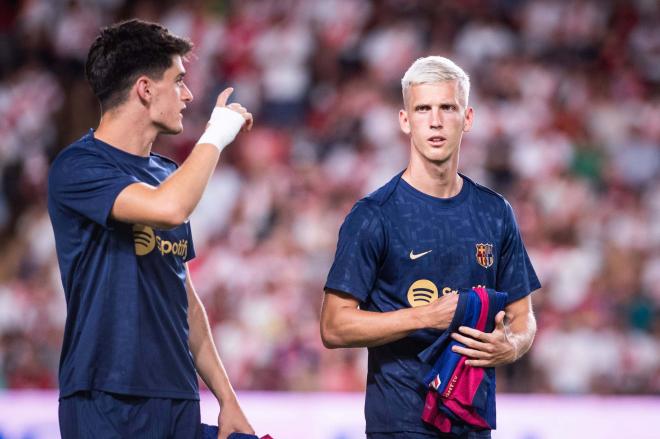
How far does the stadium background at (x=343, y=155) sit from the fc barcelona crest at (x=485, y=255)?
490 cm

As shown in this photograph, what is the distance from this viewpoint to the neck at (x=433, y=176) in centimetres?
436

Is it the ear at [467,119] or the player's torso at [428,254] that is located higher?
the ear at [467,119]

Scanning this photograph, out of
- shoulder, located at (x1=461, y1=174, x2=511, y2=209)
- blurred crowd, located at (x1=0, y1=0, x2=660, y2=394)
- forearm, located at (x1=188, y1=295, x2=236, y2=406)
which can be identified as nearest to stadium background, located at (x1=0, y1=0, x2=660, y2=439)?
blurred crowd, located at (x1=0, y1=0, x2=660, y2=394)

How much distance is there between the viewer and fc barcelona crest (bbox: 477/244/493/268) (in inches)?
170

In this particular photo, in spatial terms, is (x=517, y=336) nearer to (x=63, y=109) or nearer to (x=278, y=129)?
(x=278, y=129)

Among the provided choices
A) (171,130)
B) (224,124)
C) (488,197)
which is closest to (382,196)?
(488,197)

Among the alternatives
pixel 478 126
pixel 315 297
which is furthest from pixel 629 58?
pixel 315 297

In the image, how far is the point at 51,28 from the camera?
13445 millimetres

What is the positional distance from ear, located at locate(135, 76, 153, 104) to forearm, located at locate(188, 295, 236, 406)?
2.71 ft

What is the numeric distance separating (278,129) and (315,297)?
2542mm

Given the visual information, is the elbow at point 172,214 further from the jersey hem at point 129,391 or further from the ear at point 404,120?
the ear at point 404,120

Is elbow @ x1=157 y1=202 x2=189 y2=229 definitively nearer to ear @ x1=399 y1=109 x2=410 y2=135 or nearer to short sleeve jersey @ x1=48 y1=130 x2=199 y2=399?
short sleeve jersey @ x1=48 y1=130 x2=199 y2=399

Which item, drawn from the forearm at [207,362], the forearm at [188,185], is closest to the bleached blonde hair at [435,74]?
the forearm at [188,185]

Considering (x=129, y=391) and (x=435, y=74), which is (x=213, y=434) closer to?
(x=129, y=391)
